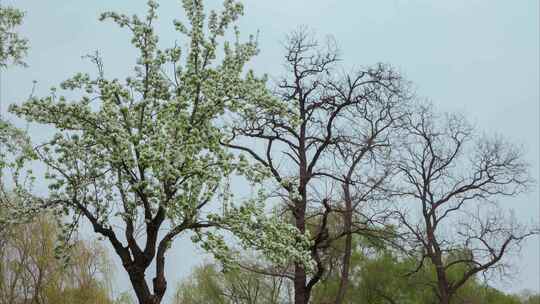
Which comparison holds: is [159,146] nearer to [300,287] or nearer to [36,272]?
[300,287]

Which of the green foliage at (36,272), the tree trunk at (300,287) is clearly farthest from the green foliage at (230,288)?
the tree trunk at (300,287)

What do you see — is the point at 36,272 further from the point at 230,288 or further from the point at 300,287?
the point at 300,287

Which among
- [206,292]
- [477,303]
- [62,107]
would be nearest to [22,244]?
[206,292]

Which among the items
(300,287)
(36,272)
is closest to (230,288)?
(36,272)

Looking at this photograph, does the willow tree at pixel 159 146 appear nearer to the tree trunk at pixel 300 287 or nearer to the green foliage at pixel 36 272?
the tree trunk at pixel 300 287

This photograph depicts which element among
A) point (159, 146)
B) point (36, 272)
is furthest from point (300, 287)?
point (36, 272)

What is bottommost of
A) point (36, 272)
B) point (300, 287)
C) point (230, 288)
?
point (300, 287)

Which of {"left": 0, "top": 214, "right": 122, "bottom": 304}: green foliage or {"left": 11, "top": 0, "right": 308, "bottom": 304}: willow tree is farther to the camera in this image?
{"left": 0, "top": 214, "right": 122, "bottom": 304}: green foliage

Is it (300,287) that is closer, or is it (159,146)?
(159,146)

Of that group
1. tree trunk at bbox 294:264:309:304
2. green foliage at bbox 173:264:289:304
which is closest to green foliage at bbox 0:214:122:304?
green foliage at bbox 173:264:289:304

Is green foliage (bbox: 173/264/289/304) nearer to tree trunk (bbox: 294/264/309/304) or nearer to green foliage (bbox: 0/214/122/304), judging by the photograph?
green foliage (bbox: 0/214/122/304)

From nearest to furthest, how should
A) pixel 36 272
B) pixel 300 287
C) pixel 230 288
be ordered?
pixel 300 287
pixel 36 272
pixel 230 288

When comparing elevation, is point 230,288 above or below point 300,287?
above

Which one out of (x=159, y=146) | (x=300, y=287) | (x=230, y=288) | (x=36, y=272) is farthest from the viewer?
(x=230, y=288)
